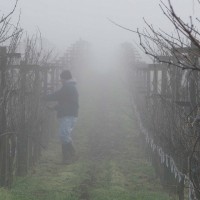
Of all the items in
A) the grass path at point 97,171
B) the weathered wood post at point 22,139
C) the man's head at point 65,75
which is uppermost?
the man's head at point 65,75

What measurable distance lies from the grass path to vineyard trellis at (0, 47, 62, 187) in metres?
0.35

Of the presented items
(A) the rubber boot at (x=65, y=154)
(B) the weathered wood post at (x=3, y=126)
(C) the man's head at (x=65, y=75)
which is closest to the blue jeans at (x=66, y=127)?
(A) the rubber boot at (x=65, y=154)

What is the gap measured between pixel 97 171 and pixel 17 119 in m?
2.27

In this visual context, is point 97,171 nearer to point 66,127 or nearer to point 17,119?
point 66,127

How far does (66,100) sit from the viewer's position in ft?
41.7

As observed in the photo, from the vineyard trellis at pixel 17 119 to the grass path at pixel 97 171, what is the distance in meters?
0.35

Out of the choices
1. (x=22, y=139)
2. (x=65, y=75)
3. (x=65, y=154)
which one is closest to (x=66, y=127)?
(x=65, y=154)

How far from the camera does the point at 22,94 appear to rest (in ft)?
34.2

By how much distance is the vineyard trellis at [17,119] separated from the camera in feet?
28.4

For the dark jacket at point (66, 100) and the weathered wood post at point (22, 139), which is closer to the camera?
the weathered wood post at point (22, 139)

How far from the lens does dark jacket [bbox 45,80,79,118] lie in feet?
41.4

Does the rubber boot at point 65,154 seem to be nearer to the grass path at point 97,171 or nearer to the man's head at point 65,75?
the grass path at point 97,171

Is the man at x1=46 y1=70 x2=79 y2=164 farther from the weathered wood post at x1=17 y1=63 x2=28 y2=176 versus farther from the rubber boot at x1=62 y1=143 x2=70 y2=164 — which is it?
the weathered wood post at x1=17 y1=63 x2=28 y2=176

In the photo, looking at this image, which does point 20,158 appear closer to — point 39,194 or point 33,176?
point 33,176
